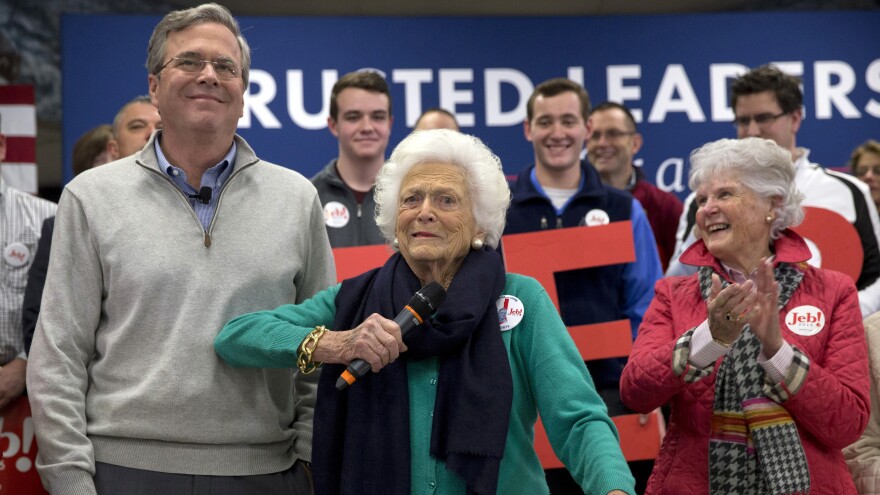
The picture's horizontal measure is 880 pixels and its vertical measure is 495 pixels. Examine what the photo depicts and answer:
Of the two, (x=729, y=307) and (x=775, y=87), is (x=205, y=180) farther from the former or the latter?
(x=775, y=87)

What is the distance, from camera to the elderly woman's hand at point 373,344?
2.33 meters

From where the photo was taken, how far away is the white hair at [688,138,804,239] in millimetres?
3289

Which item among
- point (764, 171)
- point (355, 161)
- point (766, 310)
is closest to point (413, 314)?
point (766, 310)

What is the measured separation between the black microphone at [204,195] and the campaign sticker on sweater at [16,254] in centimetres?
115

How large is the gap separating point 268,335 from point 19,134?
4257 millimetres

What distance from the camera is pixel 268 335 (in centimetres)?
252

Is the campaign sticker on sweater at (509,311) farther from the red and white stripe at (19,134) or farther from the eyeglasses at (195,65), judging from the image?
the red and white stripe at (19,134)

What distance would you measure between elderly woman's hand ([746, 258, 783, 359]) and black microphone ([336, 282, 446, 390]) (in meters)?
0.88

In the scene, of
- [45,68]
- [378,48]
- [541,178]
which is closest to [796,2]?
[378,48]

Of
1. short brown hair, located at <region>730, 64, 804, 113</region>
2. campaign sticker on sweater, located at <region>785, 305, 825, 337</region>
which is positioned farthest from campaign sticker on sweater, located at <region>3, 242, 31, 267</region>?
short brown hair, located at <region>730, 64, 804, 113</region>

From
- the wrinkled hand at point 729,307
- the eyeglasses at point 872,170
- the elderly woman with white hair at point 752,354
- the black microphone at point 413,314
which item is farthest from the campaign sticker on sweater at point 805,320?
the eyeglasses at point 872,170

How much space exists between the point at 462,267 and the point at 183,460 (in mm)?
823

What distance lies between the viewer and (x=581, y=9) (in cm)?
761

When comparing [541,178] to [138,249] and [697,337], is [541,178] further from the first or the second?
[138,249]
